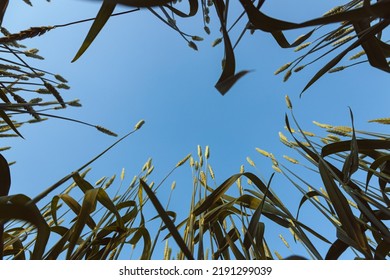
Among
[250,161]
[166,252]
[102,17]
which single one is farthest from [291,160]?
[102,17]

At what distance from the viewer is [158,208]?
13.4 inches

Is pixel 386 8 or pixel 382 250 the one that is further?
pixel 382 250

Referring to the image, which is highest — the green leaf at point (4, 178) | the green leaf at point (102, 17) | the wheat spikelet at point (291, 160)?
the wheat spikelet at point (291, 160)

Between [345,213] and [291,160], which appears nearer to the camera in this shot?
[345,213]

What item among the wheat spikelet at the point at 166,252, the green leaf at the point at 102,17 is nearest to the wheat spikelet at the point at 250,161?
the wheat spikelet at the point at 166,252

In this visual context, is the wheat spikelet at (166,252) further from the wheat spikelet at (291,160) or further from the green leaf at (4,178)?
the green leaf at (4,178)

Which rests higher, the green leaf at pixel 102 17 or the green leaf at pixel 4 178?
the green leaf at pixel 102 17

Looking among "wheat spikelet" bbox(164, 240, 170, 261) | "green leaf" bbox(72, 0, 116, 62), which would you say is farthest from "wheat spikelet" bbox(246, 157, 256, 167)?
"green leaf" bbox(72, 0, 116, 62)

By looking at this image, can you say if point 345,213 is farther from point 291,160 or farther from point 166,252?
point 166,252

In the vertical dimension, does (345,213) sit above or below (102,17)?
below

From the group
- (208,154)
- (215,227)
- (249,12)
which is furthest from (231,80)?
(208,154)
